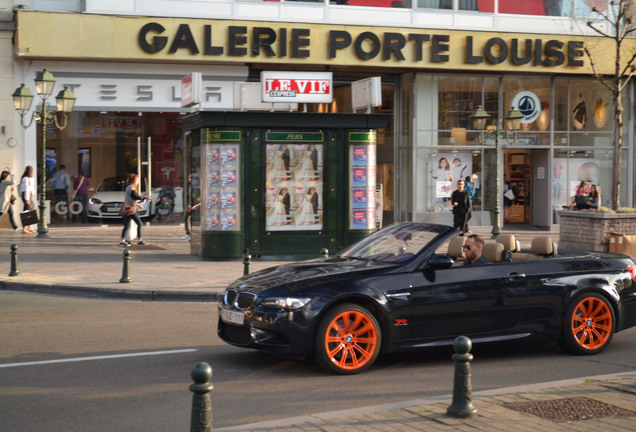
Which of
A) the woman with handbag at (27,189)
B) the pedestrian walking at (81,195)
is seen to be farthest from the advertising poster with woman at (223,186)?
the pedestrian walking at (81,195)

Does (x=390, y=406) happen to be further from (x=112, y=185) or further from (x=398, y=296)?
(x=112, y=185)

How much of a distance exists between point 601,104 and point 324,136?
17432 millimetres

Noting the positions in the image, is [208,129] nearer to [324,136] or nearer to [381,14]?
[324,136]

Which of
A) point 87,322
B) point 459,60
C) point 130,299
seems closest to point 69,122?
point 459,60

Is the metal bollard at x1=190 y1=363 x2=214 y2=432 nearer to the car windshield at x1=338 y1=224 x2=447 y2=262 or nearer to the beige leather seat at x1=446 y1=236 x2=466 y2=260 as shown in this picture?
the car windshield at x1=338 y1=224 x2=447 y2=262

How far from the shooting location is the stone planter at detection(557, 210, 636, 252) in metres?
20.5

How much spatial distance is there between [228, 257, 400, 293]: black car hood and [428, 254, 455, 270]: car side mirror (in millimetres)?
338

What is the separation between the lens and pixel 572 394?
7.06m

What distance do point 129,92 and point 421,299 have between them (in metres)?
21.5

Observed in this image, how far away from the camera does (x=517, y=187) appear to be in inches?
1298

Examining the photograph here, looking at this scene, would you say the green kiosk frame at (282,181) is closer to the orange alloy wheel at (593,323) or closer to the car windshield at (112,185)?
the orange alloy wheel at (593,323)

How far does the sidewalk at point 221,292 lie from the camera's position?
6.16 metres

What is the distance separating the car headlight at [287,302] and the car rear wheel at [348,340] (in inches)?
10.1

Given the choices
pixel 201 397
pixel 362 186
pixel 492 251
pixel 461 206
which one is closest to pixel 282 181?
pixel 362 186
